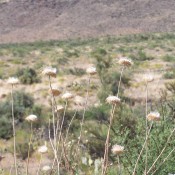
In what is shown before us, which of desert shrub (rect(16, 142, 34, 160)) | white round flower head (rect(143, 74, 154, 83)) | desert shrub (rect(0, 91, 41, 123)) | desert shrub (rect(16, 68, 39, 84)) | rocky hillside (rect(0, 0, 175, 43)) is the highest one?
white round flower head (rect(143, 74, 154, 83))

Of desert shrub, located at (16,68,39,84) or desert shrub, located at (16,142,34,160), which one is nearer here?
desert shrub, located at (16,142,34,160)

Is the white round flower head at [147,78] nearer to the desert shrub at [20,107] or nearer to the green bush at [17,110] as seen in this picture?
the green bush at [17,110]

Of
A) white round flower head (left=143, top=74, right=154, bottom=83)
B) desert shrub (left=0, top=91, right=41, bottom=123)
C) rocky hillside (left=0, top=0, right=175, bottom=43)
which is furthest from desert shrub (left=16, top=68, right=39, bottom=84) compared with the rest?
rocky hillside (left=0, top=0, right=175, bottom=43)

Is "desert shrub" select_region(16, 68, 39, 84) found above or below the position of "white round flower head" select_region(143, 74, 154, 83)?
below

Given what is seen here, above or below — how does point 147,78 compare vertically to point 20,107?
above

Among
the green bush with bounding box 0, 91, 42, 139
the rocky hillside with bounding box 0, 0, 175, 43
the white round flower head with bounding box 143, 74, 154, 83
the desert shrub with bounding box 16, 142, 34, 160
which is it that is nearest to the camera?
the white round flower head with bounding box 143, 74, 154, 83

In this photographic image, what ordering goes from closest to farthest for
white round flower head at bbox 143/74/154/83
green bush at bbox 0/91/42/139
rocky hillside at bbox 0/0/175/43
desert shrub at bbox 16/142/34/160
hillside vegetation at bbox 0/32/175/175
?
white round flower head at bbox 143/74/154/83 → hillside vegetation at bbox 0/32/175/175 → desert shrub at bbox 16/142/34/160 → green bush at bbox 0/91/42/139 → rocky hillside at bbox 0/0/175/43

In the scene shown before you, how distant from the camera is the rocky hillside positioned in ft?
232

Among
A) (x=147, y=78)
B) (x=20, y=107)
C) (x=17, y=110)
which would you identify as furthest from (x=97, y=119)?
(x=147, y=78)

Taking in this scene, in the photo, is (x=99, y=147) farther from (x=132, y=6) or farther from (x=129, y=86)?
(x=132, y=6)

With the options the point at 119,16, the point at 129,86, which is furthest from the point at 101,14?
the point at 129,86

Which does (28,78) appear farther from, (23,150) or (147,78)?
(147,78)

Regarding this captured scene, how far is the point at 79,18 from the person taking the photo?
243ft

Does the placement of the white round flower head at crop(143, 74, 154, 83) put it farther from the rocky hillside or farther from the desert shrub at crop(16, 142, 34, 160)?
the rocky hillside
